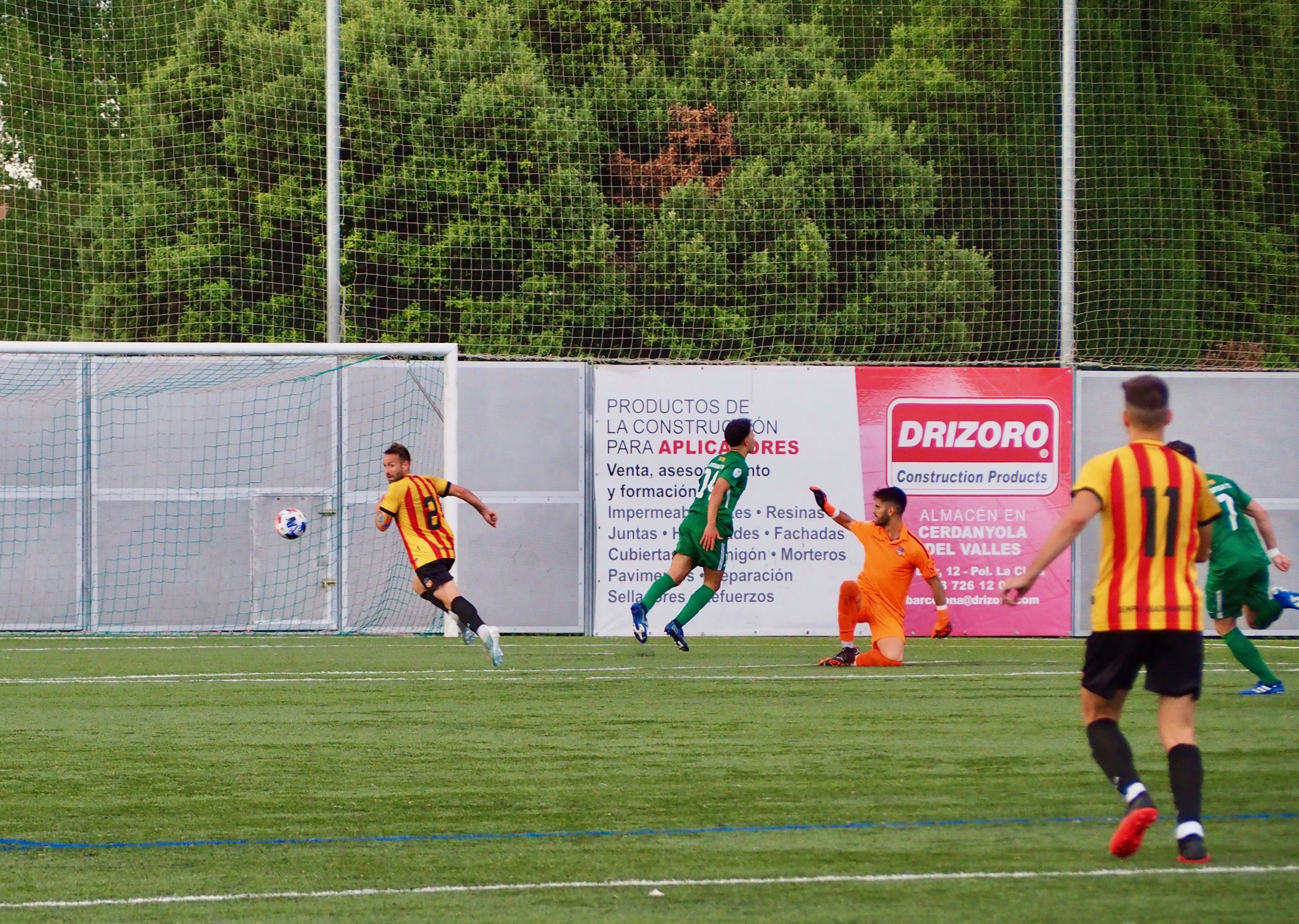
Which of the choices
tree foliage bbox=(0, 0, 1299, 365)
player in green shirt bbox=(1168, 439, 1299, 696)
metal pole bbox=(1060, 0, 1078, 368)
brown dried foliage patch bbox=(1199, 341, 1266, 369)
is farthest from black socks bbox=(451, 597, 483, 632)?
brown dried foliage patch bbox=(1199, 341, 1266, 369)

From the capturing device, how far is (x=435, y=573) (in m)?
12.1

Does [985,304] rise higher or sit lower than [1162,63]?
lower

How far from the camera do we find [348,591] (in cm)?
1551

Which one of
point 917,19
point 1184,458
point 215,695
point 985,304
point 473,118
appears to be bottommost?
point 215,695

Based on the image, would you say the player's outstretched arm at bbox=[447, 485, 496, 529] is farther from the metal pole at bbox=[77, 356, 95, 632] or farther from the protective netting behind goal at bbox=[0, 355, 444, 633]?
the metal pole at bbox=[77, 356, 95, 632]

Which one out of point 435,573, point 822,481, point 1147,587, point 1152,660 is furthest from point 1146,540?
point 822,481

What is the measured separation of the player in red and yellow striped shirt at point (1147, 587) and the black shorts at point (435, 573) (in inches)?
293

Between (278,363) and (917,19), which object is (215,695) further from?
(917,19)

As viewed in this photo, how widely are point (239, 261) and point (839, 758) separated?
1715cm

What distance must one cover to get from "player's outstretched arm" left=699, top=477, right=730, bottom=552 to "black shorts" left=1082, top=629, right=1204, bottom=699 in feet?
22.4

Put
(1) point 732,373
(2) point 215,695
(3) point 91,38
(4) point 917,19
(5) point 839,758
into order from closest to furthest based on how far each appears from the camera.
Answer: (5) point 839,758 → (2) point 215,695 → (1) point 732,373 → (3) point 91,38 → (4) point 917,19

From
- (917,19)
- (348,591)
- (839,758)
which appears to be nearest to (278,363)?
(348,591)

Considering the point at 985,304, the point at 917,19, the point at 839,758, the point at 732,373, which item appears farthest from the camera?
the point at 917,19

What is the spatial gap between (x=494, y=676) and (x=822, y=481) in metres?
5.35
